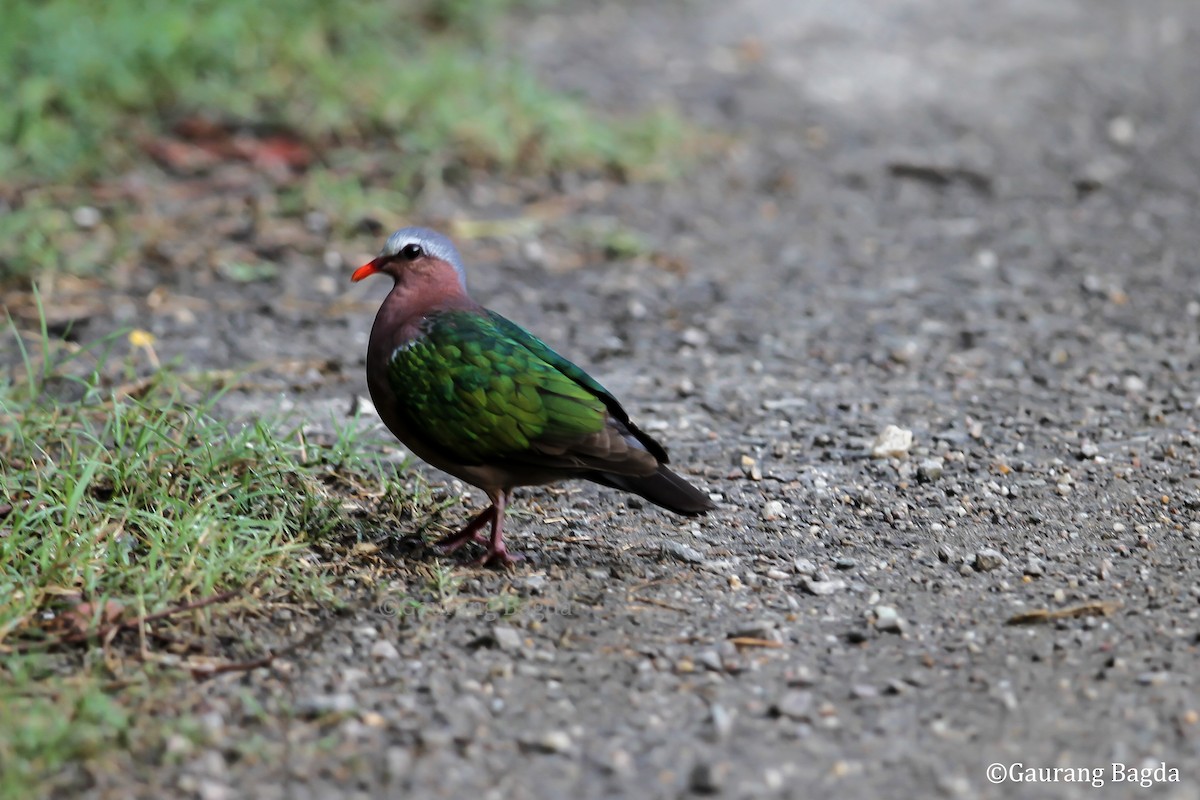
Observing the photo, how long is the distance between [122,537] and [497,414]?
3.09 ft

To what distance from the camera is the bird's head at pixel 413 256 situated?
3579 mm

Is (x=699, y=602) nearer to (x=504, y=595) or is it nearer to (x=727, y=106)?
(x=504, y=595)

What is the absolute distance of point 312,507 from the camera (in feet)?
11.6

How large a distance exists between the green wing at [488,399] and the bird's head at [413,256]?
22 centimetres

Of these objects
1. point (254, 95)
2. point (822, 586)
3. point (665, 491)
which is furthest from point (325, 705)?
point (254, 95)

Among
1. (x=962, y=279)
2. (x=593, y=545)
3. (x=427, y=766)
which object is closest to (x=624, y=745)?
(x=427, y=766)

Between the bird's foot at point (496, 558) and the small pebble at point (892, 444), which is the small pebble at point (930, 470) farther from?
the bird's foot at point (496, 558)

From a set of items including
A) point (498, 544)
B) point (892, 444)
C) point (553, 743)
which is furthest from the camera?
point (892, 444)

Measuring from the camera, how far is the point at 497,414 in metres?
3.34

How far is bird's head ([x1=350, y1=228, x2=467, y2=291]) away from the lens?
11.7 feet

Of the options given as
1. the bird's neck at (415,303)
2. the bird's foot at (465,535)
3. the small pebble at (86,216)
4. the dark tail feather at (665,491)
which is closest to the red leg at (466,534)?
the bird's foot at (465,535)

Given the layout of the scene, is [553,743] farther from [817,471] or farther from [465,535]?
[817,471]

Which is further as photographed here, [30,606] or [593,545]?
[593,545]

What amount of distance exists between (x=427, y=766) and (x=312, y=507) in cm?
109
